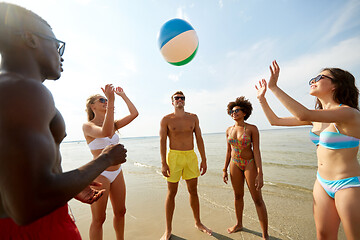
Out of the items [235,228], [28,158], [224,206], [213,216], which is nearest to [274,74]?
[28,158]

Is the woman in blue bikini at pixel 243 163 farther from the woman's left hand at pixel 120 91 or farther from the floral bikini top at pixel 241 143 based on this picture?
the woman's left hand at pixel 120 91

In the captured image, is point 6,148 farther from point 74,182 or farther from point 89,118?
point 89,118

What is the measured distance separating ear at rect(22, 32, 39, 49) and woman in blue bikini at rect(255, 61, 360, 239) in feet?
8.14

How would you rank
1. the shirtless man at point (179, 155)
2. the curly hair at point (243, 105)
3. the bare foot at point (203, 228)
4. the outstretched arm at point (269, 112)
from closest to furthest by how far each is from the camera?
the outstretched arm at point (269, 112) < the bare foot at point (203, 228) < the shirtless man at point (179, 155) < the curly hair at point (243, 105)

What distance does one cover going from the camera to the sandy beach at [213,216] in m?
3.89

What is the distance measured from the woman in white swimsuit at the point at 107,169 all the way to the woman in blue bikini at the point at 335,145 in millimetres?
2388

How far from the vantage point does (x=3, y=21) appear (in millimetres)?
1034

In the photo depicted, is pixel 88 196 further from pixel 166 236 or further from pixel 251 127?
pixel 251 127

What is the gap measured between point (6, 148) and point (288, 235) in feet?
15.9

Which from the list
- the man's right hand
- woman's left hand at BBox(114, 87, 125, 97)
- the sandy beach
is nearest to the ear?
the man's right hand

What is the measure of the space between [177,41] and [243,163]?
9.66 feet

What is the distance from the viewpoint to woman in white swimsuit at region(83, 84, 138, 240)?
2768 millimetres

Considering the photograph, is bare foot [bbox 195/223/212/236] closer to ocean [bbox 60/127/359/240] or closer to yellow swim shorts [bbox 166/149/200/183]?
ocean [bbox 60/127/359/240]

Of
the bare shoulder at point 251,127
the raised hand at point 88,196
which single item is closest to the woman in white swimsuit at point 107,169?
the raised hand at point 88,196
